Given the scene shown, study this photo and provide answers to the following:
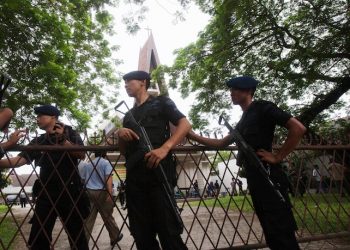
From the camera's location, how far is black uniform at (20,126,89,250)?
11.2 ft

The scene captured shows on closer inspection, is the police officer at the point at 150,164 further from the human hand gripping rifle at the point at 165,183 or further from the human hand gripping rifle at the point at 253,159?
the human hand gripping rifle at the point at 253,159

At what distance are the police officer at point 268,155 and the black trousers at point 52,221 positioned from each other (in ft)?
5.68

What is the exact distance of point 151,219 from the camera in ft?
9.28

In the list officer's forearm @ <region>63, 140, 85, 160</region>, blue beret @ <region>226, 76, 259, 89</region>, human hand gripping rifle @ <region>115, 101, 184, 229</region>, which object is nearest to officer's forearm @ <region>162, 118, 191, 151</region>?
human hand gripping rifle @ <region>115, 101, 184, 229</region>

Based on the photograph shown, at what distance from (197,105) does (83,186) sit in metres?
10.0

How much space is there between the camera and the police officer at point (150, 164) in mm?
2703

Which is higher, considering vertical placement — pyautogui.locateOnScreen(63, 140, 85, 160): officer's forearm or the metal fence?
pyautogui.locateOnScreen(63, 140, 85, 160): officer's forearm

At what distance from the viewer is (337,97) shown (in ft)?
37.9

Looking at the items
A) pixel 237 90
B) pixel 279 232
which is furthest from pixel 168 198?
pixel 237 90

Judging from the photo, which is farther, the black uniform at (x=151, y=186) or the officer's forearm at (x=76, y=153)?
the officer's forearm at (x=76, y=153)

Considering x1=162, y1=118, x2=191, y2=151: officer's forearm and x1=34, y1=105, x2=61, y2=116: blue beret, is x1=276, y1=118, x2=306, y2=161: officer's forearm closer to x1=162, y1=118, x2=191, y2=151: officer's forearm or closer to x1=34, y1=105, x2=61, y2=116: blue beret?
x1=162, y1=118, x2=191, y2=151: officer's forearm

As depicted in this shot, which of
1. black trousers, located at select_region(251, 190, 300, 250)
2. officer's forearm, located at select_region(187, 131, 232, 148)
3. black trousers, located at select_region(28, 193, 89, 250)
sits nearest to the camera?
black trousers, located at select_region(251, 190, 300, 250)

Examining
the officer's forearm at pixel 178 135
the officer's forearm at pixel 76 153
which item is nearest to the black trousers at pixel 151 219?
the officer's forearm at pixel 178 135

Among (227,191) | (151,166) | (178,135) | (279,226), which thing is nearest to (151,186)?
(151,166)
